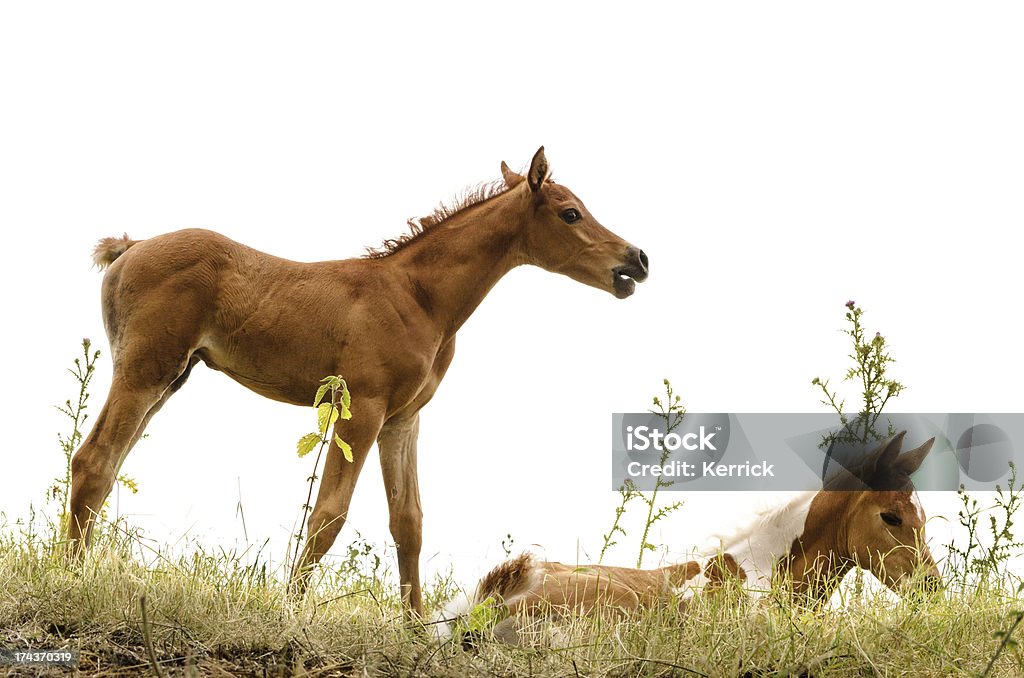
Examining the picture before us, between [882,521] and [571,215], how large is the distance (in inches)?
87.2

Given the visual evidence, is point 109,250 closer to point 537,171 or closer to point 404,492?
point 404,492

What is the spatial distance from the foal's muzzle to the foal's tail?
2.66 metres

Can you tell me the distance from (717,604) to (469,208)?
2.63 m

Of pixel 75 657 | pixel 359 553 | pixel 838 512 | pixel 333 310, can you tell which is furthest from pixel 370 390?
pixel 838 512

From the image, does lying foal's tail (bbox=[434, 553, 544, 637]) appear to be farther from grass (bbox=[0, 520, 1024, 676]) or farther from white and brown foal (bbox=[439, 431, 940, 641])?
grass (bbox=[0, 520, 1024, 676])

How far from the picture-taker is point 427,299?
19.1 feet

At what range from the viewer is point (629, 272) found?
→ 19.4 ft

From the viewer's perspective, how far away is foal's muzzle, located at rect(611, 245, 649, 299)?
5.89 meters

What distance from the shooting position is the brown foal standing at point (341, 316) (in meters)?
5.43

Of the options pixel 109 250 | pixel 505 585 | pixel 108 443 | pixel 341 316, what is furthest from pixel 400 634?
pixel 109 250

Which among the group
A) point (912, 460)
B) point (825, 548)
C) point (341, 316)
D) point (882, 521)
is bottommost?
point (825, 548)

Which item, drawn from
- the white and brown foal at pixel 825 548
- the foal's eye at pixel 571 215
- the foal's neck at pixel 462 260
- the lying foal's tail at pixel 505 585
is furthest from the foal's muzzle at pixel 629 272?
the lying foal's tail at pixel 505 585

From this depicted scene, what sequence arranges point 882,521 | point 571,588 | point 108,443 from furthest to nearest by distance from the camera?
point 108,443
point 882,521
point 571,588

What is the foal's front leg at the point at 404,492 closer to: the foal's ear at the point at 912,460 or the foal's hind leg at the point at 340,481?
the foal's hind leg at the point at 340,481
